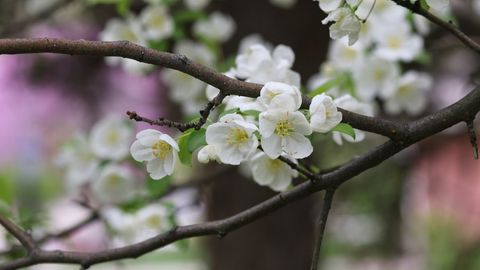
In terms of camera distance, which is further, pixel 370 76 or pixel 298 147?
pixel 370 76

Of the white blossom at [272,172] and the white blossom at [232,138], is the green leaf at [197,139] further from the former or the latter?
the white blossom at [272,172]

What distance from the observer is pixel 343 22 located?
662 mm

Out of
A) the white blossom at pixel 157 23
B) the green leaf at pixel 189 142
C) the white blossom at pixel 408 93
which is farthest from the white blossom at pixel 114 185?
the green leaf at pixel 189 142

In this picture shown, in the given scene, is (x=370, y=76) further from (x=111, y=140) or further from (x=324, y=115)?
(x=324, y=115)

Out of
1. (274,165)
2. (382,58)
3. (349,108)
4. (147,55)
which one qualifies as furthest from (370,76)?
(147,55)

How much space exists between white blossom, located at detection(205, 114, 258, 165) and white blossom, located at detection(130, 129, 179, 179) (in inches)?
1.5

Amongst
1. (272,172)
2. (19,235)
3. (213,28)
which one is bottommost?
(19,235)

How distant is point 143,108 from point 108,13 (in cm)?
72

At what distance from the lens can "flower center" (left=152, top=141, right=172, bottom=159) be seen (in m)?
0.66

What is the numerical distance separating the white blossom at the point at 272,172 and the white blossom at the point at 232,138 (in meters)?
0.14

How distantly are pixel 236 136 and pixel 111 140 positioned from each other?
689mm

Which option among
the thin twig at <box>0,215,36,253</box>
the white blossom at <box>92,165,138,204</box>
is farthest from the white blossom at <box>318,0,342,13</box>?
the white blossom at <box>92,165,138,204</box>

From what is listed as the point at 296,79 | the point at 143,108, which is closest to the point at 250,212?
the point at 296,79

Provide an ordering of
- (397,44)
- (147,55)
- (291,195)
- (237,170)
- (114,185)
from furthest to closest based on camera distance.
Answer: (237,170)
(114,185)
(397,44)
(291,195)
(147,55)
